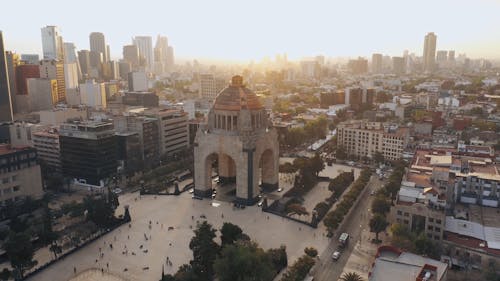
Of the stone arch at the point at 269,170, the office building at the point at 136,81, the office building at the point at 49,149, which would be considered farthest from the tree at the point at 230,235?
the office building at the point at 136,81

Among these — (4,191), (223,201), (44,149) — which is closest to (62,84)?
(44,149)

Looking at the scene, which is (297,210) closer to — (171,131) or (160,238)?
(160,238)

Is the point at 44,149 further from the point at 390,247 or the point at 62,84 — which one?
the point at 62,84

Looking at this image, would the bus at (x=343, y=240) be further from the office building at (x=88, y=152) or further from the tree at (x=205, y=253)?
the office building at (x=88, y=152)

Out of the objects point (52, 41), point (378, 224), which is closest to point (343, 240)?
point (378, 224)

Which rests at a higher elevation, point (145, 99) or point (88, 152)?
point (145, 99)

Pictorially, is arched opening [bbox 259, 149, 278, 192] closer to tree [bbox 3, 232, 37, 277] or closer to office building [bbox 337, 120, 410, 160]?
office building [bbox 337, 120, 410, 160]

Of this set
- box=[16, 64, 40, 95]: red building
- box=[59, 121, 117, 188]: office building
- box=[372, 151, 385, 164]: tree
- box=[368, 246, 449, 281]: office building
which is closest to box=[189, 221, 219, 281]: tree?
box=[368, 246, 449, 281]: office building
